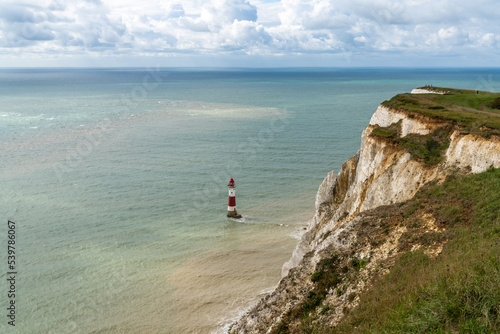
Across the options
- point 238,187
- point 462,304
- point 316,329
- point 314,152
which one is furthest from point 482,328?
point 314,152

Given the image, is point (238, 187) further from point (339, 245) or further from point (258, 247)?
point (339, 245)

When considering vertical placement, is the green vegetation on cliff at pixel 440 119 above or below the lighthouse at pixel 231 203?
above

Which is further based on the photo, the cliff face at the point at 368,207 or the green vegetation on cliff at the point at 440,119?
the green vegetation on cliff at the point at 440,119

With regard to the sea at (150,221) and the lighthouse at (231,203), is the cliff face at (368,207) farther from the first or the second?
the lighthouse at (231,203)

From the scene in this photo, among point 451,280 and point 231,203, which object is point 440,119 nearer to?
point 451,280

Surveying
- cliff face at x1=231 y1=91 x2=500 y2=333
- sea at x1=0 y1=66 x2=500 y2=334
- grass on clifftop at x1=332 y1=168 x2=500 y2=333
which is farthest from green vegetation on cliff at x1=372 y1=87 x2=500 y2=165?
sea at x1=0 y1=66 x2=500 y2=334

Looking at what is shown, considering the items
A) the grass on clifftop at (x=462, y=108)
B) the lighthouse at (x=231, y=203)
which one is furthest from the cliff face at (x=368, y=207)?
the lighthouse at (x=231, y=203)

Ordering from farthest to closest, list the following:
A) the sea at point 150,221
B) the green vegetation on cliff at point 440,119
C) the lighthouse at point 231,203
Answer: the lighthouse at point 231,203
the sea at point 150,221
the green vegetation on cliff at point 440,119
